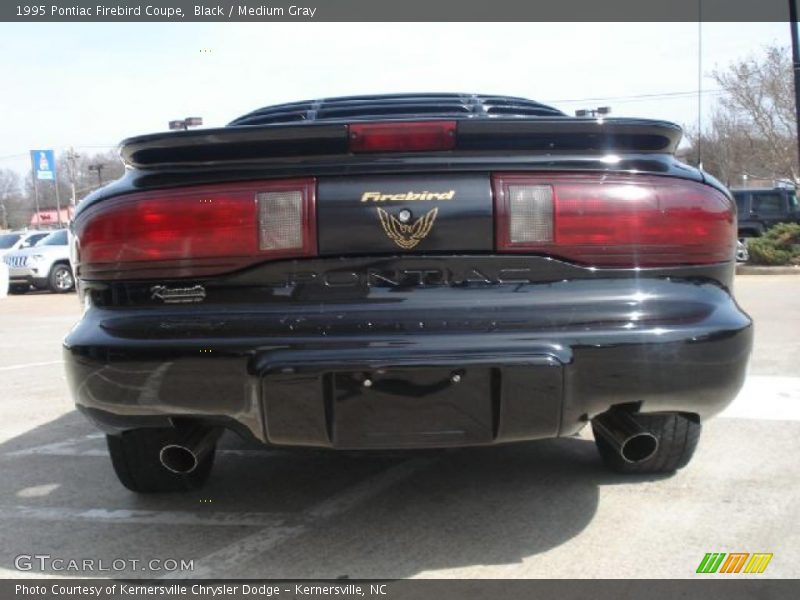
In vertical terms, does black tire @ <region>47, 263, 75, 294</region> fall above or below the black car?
below

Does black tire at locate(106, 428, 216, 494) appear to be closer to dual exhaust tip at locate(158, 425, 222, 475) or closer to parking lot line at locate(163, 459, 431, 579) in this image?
dual exhaust tip at locate(158, 425, 222, 475)

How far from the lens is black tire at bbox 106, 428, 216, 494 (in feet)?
9.43

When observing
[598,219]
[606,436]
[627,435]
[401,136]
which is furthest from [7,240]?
[598,219]

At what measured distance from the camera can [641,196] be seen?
2398mm

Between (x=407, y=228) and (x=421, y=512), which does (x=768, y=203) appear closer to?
(x=421, y=512)

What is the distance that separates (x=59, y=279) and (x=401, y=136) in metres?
17.5

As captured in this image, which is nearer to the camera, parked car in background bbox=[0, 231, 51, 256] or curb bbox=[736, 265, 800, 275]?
curb bbox=[736, 265, 800, 275]

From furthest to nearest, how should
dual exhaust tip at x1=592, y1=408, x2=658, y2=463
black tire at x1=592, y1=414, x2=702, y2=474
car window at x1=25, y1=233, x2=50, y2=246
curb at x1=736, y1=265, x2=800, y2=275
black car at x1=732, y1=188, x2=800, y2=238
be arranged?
1. car window at x1=25, y1=233, x2=50, y2=246
2. black car at x1=732, y1=188, x2=800, y2=238
3. curb at x1=736, y1=265, x2=800, y2=275
4. black tire at x1=592, y1=414, x2=702, y2=474
5. dual exhaust tip at x1=592, y1=408, x2=658, y2=463

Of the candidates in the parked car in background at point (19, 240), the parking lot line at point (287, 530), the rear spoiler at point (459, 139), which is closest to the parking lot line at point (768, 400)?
the parking lot line at point (287, 530)

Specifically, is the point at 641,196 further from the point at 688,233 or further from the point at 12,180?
the point at 12,180

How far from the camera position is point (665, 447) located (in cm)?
316

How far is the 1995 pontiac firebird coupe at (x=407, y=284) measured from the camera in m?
2.22

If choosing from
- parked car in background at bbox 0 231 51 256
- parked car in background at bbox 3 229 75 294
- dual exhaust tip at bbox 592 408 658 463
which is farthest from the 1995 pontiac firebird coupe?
parked car in background at bbox 0 231 51 256

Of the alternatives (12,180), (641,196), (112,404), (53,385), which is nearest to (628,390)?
(641,196)
